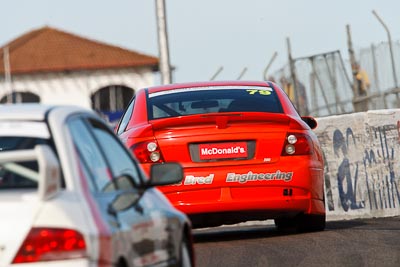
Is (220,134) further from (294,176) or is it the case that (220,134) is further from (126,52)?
(126,52)

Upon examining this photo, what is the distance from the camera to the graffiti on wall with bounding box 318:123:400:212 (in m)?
16.4

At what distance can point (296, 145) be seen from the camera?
39.7 feet

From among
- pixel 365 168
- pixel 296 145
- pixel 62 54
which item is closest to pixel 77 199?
pixel 296 145

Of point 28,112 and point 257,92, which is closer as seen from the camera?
point 28,112

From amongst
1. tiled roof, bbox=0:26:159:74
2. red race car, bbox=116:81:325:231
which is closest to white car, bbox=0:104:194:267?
red race car, bbox=116:81:325:231

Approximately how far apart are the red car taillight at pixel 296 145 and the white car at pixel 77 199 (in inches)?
178

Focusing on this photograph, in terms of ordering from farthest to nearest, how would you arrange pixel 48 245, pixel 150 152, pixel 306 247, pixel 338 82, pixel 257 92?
pixel 338 82 < pixel 257 92 < pixel 150 152 < pixel 306 247 < pixel 48 245

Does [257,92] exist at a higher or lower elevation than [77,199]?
higher

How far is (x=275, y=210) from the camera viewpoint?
1202cm

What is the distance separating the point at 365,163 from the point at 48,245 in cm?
1150

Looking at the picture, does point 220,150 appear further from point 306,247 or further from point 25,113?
point 25,113

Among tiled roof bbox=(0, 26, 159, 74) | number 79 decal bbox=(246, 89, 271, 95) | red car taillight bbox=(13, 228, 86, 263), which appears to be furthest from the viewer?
tiled roof bbox=(0, 26, 159, 74)

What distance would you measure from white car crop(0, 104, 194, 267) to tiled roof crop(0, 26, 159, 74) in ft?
260

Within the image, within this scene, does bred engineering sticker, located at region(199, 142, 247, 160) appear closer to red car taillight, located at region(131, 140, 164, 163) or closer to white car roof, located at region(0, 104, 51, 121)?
red car taillight, located at region(131, 140, 164, 163)
